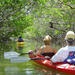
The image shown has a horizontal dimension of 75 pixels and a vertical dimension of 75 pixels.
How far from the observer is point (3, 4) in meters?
13.7

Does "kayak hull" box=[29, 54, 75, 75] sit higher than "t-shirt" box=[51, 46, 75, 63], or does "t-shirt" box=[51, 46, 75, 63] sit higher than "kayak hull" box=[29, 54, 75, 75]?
"t-shirt" box=[51, 46, 75, 63]

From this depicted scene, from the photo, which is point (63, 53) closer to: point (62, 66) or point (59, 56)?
point (59, 56)

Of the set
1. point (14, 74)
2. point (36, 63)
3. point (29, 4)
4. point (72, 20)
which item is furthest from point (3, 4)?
point (72, 20)

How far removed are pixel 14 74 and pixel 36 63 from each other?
2212mm

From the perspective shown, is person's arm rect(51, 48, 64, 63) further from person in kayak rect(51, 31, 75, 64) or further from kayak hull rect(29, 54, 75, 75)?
kayak hull rect(29, 54, 75, 75)

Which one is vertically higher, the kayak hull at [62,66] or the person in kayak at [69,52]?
the person in kayak at [69,52]

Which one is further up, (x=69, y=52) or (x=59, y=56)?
(x=69, y=52)

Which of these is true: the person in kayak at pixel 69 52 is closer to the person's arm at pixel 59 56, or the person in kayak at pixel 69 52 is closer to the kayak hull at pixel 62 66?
the person's arm at pixel 59 56

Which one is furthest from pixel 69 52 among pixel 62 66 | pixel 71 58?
pixel 62 66

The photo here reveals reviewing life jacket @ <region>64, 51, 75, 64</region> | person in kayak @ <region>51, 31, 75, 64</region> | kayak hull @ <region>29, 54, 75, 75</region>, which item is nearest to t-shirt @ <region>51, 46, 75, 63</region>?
person in kayak @ <region>51, 31, 75, 64</region>

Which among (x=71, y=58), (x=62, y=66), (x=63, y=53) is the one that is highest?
(x=63, y=53)

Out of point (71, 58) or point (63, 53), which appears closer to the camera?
point (63, 53)

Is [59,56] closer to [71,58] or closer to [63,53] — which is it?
[63,53]

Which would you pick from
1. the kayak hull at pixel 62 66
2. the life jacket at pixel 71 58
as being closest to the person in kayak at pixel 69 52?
the life jacket at pixel 71 58
